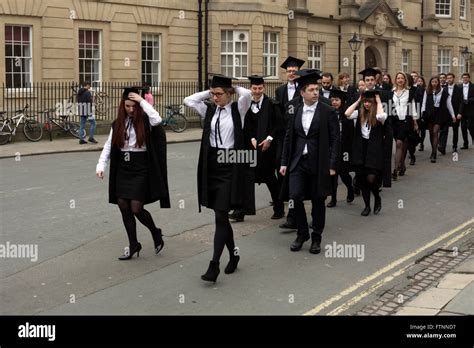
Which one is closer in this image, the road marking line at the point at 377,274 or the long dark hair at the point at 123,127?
the road marking line at the point at 377,274

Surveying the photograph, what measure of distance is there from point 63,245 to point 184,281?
6.44ft

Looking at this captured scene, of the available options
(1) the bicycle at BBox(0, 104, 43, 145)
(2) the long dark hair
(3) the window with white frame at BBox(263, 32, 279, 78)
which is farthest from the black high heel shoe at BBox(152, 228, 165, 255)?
(3) the window with white frame at BBox(263, 32, 279, 78)

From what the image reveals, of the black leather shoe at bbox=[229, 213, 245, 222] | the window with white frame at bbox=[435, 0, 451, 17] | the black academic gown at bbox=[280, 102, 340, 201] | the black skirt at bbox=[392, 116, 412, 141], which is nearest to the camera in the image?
the black academic gown at bbox=[280, 102, 340, 201]

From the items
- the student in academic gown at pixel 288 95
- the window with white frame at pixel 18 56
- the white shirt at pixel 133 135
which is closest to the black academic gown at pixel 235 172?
the white shirt at pixel 133 135

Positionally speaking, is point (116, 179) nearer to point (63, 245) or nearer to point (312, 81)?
point (63, 245)

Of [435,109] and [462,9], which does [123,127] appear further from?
[462,9]

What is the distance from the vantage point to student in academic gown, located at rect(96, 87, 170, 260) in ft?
22.8

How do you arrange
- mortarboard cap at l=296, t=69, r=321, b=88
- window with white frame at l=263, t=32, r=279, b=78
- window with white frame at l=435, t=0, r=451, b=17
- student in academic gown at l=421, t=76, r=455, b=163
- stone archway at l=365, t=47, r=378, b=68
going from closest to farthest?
1. mortarboard cap at l=296, t=69, r=321, b=88
2. student in academic gown at l=421, t=76, r=455, b=163
3. window with white frame at l=263, t=32, r=279, b=78
4. stone archway at l=365, t=47, r=378, b=68
5. window with white frame at l=435, t=0, r=451, b=17

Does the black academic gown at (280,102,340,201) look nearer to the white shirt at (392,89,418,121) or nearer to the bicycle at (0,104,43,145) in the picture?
the white shirt at (392,89,418,121)

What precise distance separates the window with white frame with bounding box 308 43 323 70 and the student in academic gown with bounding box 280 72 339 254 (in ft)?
88.9

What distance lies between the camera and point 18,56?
22516 mm

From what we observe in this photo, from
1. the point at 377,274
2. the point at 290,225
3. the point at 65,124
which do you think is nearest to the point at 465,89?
the point at 290,225

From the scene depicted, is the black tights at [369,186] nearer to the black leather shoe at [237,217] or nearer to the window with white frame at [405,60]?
the black leather shoe at [237,217]

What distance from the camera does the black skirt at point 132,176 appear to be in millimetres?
7012
